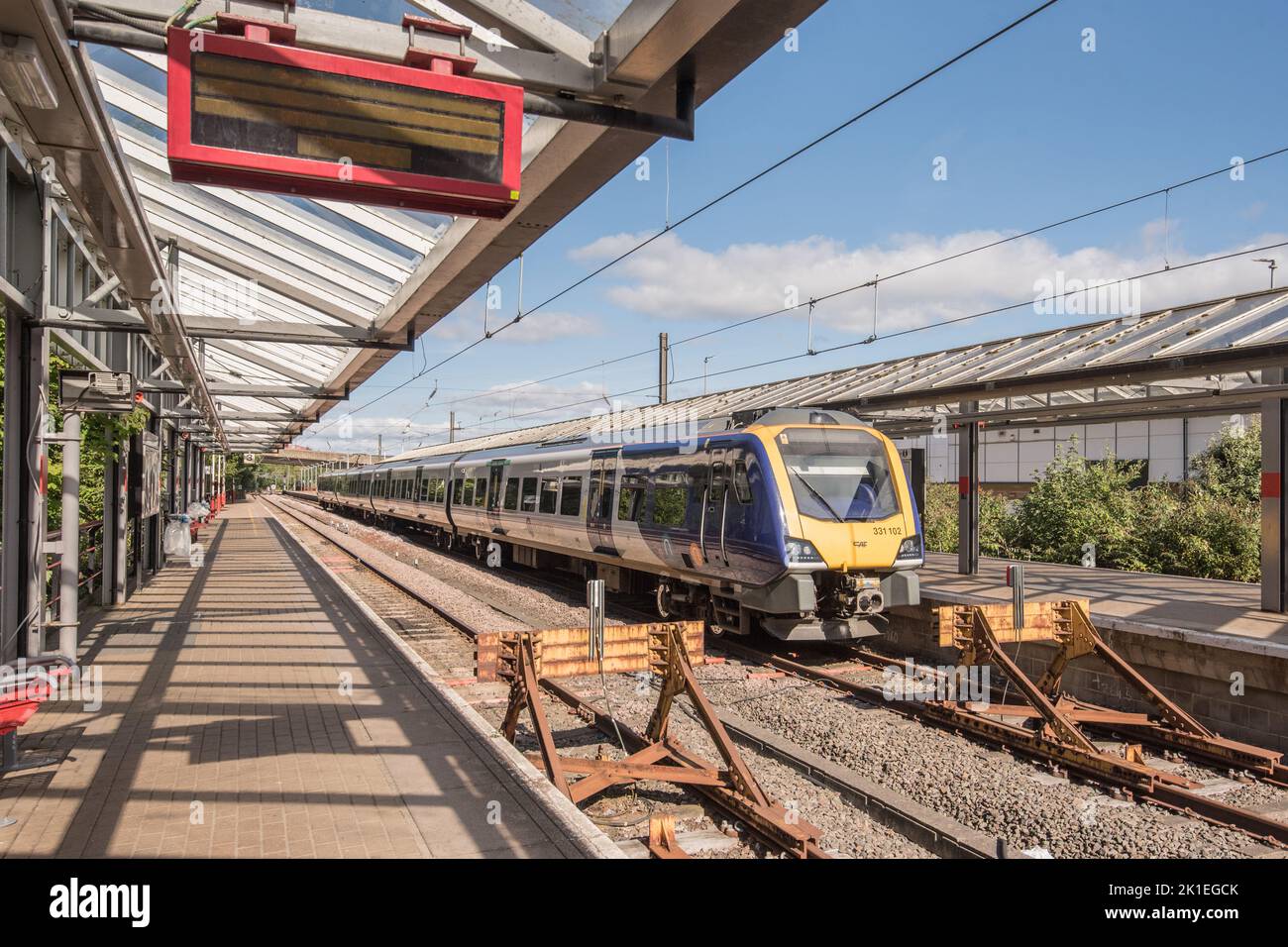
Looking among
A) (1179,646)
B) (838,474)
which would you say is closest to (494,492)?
(838,474)

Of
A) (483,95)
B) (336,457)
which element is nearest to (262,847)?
(483,95)

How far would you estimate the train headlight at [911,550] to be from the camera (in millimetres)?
9930

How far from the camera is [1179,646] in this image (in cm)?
838

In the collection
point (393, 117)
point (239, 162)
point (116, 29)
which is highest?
point (116, 29)

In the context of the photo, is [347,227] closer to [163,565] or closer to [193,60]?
[193,60]

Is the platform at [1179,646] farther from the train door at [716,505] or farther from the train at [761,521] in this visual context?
the train door at [716,505]

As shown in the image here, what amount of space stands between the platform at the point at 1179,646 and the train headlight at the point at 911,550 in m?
0.83

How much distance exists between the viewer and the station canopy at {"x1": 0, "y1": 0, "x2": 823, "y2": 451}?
4.12 m

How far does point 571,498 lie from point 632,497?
97.9 inches

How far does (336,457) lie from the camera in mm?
80438

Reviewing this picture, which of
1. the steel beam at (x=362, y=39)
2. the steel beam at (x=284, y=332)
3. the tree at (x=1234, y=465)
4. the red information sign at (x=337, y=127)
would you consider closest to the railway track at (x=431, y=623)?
the steel beam at (x=284, y=332)
